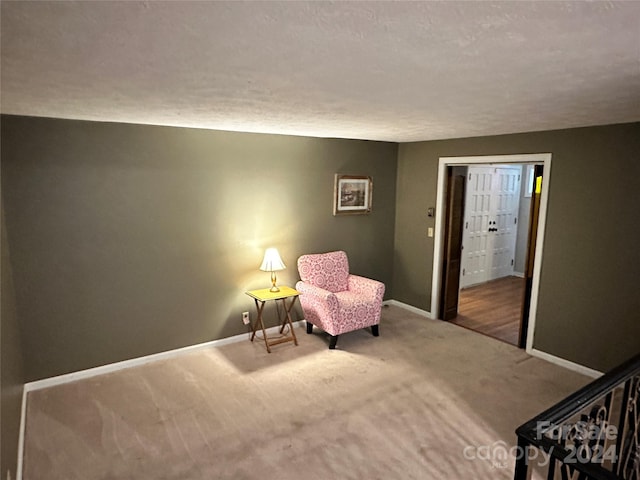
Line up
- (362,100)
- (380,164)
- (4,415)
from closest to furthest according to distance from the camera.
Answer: (4,415) → (362,100) → (380,164)

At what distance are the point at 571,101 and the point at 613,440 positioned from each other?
7.41 feet

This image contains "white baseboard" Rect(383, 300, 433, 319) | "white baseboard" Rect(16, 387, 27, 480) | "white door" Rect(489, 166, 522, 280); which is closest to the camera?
"white baseboard" Rect(16, 387, 27, 480)

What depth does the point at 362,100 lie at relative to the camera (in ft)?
7.57

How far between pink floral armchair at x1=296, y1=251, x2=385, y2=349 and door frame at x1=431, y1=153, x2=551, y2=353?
3.21 ft

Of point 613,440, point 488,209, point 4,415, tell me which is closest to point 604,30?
point 613,440

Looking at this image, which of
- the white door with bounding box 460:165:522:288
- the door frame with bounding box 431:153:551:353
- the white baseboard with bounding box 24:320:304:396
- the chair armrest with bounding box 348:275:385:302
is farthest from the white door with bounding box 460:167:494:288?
the white baseboard with bounding box 24:320:304:396

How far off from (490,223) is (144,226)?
18.0 ft

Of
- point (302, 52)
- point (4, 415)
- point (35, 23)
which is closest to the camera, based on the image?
point (35, 23)

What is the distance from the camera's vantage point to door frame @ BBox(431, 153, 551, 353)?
3.91m

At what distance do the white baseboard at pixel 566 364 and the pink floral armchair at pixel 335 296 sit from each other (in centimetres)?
162

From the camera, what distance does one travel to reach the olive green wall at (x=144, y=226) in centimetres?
319

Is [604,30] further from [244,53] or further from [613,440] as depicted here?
[613,440]

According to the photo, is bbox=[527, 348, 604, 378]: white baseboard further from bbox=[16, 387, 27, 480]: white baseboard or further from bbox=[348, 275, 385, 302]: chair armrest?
bbox=[16, 387, 27, 480]: white baseboard

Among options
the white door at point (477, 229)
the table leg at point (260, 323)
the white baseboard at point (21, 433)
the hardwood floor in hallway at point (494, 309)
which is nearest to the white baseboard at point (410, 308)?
the hardwood floor in hallway at point (494, 309)
